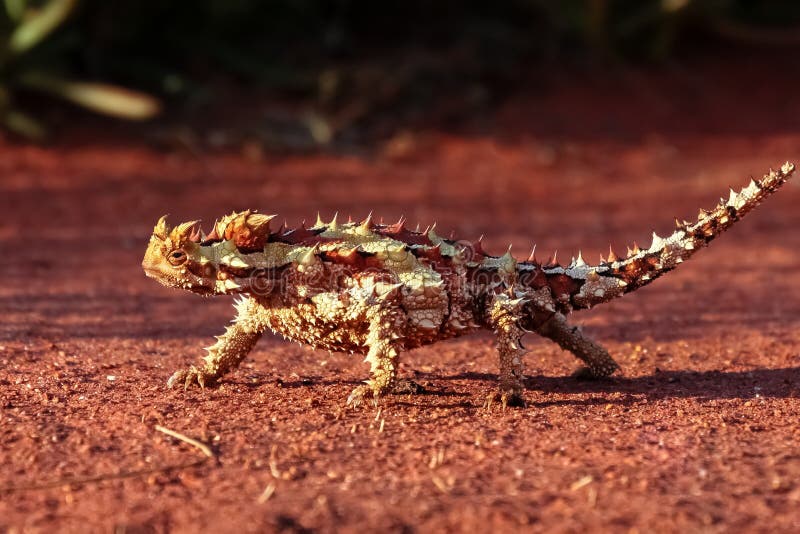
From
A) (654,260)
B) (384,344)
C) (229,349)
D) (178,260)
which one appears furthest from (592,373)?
(178,260)

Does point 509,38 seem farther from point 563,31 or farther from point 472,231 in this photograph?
point 472,231

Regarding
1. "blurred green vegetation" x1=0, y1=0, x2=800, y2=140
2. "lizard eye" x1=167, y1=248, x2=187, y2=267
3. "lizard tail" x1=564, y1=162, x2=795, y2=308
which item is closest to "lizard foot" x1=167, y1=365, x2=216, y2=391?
"lizard eye" x1=167, y1=248, x2=187, y2=267

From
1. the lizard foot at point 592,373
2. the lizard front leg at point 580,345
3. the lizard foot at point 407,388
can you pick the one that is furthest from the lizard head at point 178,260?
the lizard foot at point 592,373

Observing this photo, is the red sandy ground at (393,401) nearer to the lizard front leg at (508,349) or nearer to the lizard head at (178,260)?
the lizard front leg at (508,349)

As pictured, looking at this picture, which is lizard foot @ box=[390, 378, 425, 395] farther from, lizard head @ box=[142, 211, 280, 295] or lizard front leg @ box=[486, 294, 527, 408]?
lizard head @ box=[142, 211, 280, 295]

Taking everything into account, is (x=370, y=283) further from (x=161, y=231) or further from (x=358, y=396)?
(x=161, y=231)
